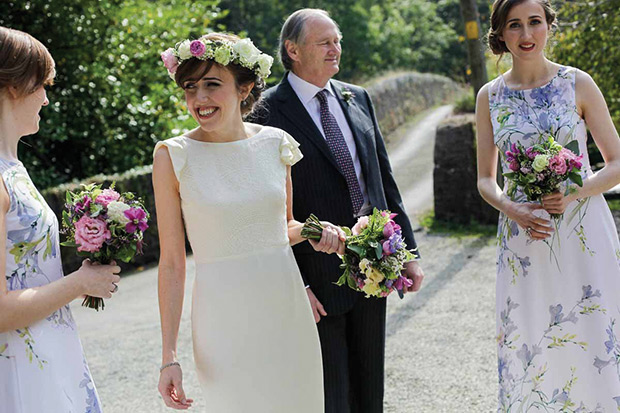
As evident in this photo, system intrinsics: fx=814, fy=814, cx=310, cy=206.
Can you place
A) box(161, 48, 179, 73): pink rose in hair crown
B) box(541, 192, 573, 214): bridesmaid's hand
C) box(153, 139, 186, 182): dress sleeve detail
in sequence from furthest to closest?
box(541, 192, 573, 214): bridesmaid's hand → box(161, 48, 179, 73): pink rose in hair crown → box(153, 139, 186, 182): dress sleeve detail

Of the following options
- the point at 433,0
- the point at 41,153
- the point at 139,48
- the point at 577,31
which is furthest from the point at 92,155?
the point at 433,0

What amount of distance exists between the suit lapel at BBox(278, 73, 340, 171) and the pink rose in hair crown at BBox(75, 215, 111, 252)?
145 centimetres

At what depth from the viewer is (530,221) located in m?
3.79

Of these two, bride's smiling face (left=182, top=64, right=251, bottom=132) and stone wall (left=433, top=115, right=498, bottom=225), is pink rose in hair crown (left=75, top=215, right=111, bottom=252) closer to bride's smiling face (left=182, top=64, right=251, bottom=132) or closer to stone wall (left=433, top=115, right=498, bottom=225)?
bride's smiling face (left=182, top=64, right=251, bottom=132)

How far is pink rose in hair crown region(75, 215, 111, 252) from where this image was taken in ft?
9.08

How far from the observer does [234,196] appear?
10.5ft

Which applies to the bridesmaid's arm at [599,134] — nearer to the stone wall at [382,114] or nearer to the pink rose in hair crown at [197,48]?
the pink rose in hair crown at [197,48]

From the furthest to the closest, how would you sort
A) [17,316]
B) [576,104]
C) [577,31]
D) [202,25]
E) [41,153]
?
[202,25]
[41,153]
[577,31]
[576,104]
[17,316]

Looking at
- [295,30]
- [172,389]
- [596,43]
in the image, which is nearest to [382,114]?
[596,43]

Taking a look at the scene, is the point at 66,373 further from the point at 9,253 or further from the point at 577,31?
the point at 577,31

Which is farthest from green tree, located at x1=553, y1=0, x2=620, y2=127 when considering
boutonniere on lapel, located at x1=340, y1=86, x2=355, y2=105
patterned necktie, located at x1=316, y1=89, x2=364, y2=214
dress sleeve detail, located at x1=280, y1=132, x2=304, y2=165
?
dress sleeve detail, located at x1=280, y1=132, x2=304, y2=165

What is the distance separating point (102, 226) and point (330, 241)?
3.28 feet

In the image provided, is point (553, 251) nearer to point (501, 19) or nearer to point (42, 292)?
point (501, 19)

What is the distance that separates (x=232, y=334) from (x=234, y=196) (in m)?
0.54
